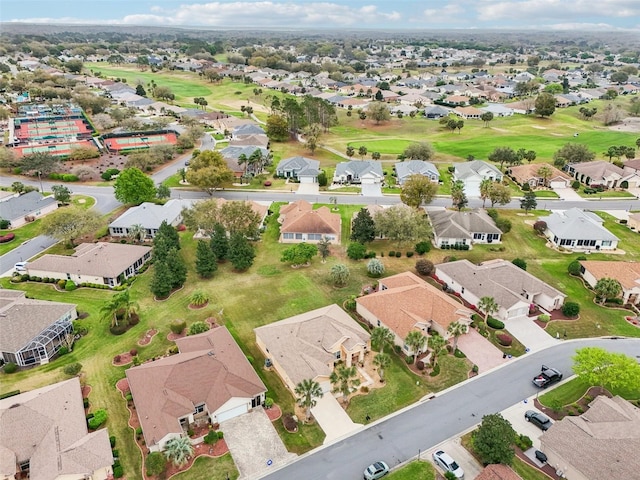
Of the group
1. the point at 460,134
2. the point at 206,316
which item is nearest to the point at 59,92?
the point at 460,134

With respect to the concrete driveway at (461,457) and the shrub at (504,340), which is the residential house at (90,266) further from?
the shrub at (504,340)

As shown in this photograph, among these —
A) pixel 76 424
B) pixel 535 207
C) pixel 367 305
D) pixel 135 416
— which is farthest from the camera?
pixel 535 207

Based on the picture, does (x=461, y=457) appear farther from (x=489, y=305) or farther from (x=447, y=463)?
(x=489, y=305)

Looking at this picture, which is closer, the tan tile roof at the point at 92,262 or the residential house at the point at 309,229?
the tan tile roof at the point at 92,262

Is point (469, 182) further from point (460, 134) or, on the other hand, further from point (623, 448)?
point (623, 448)

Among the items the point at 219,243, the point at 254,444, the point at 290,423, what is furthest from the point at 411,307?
the point at 219,243

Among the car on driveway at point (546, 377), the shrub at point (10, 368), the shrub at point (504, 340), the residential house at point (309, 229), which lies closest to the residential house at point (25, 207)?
the shrub at point (10, 368)

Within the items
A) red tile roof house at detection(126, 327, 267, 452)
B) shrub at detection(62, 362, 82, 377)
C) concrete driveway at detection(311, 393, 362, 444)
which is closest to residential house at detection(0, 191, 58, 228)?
shrub at detection(62, 362, 82, 377)
